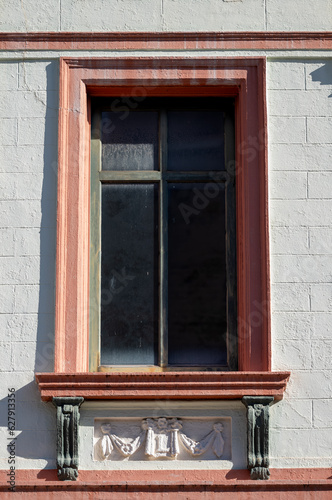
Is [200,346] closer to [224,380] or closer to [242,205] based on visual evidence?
[224,380]

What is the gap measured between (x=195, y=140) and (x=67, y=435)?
2910mm

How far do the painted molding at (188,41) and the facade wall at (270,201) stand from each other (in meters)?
0.06

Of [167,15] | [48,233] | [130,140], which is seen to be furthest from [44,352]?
[167,15]

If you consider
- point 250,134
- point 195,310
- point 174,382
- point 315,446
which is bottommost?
point 315,446

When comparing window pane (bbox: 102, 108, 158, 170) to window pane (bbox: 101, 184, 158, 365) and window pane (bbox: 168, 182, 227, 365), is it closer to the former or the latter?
window pane (bbox: 101, 184, 158, 365)

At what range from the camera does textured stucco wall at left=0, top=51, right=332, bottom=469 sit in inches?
342

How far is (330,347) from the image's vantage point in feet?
29.0

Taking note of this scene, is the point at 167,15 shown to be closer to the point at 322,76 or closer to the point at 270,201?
the point at 322,76

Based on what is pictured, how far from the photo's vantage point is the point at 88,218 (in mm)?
9328

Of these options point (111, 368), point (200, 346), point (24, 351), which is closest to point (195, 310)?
point (200, 346)

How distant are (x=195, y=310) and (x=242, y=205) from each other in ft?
3.31

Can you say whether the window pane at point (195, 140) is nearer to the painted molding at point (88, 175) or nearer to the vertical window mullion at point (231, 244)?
the vertical window mullion at point (231, 244)

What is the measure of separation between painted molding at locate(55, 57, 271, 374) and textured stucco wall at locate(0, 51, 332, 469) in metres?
0.10

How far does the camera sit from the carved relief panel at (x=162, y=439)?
339 inches
